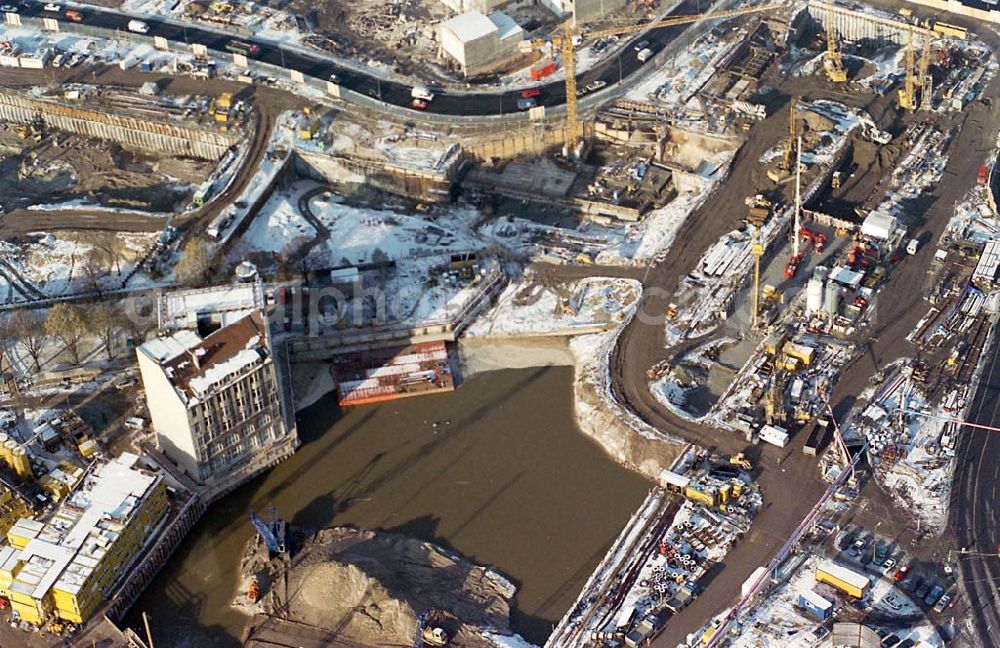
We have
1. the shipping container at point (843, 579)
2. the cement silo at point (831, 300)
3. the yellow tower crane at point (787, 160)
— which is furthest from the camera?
the yellow tower crane at point (787, 160)

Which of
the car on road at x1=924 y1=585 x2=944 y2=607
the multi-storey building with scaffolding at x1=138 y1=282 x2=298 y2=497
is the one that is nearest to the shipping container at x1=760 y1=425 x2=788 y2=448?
the car on road at x1=924 y1=585 x2=944 y2=607

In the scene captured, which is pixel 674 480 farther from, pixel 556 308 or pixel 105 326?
pixel 105 326

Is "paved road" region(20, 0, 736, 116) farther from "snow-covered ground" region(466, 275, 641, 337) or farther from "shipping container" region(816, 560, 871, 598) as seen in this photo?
"shipping container" region(816, 560, 871, 598)

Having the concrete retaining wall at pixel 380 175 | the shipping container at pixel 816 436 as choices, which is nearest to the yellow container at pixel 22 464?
the concrete retaining wall at pixel 380 175

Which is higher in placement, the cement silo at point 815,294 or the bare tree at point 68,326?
the cement silo at point 815,294

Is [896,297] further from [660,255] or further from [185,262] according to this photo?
[185,262]

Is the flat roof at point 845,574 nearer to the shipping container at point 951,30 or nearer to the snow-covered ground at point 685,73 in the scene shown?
the snow-covered ground at point 685,73

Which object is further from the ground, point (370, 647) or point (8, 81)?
point (8, 81)

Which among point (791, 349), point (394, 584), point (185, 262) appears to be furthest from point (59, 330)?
point (791, 349)
